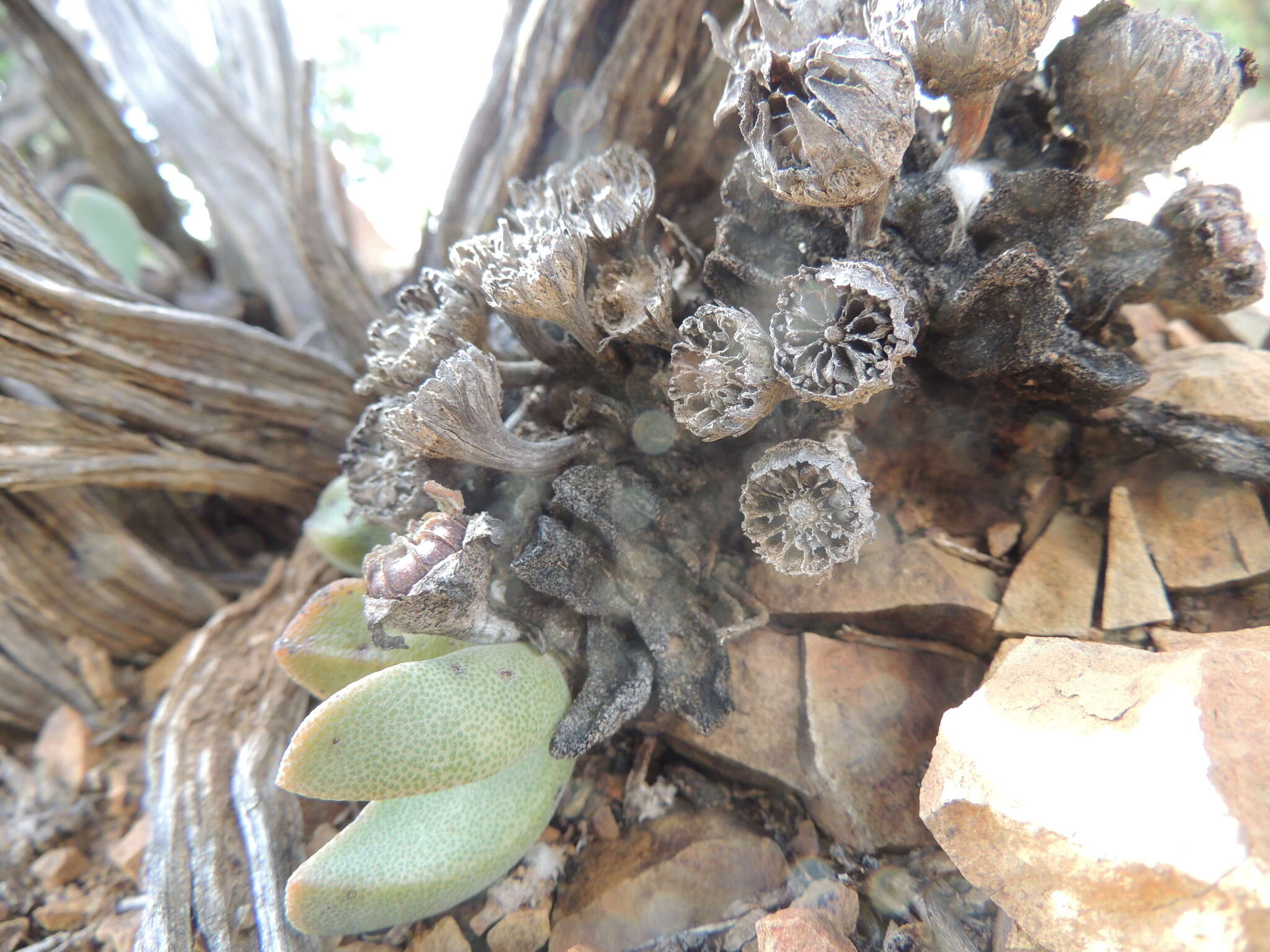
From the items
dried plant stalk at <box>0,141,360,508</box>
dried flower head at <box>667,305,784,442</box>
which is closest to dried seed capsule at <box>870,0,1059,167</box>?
dried flower head at <box>667,305,784,442</box>

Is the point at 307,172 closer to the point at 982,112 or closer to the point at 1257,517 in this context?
the point at 982,112

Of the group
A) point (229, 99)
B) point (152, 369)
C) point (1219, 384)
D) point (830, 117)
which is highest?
point (229, 99)

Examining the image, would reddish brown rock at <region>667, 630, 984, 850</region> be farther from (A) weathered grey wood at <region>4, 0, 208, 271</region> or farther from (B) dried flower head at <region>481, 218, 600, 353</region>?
(A) weathered grey wood at <region>4, 0, 208, 271</region>

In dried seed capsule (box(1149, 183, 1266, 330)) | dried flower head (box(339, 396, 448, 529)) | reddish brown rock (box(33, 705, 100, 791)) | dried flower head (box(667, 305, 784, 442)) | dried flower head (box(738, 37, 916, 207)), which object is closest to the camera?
dried flower head (box(738, 37, 916, 207))

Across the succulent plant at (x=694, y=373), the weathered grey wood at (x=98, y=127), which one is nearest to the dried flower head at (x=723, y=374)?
the succulent plant at (x=694, y=373)

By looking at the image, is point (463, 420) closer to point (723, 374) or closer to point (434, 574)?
point (434, 574)

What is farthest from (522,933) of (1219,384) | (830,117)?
(1219,384)
